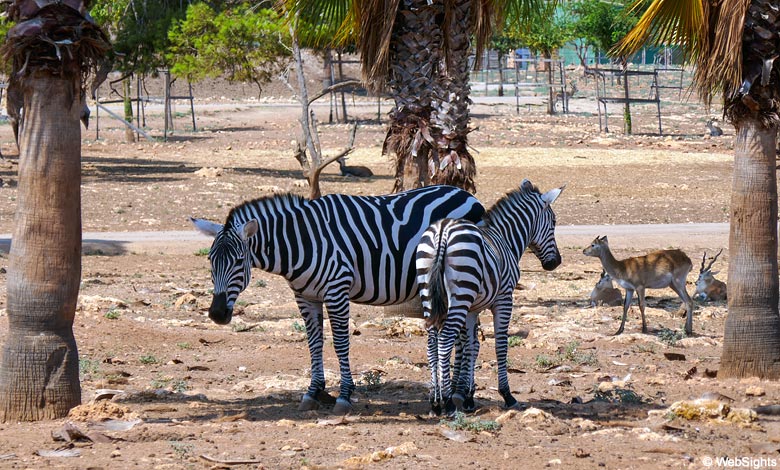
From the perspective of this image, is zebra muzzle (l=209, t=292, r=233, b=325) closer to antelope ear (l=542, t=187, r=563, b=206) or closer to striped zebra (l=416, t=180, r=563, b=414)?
striped zebra (l=416, t=180, r=563, b=414)

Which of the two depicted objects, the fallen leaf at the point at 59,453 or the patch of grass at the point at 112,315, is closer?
the fallen leaf at the point at 59,453

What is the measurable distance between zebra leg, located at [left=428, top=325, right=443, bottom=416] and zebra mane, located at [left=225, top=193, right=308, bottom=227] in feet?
5.55

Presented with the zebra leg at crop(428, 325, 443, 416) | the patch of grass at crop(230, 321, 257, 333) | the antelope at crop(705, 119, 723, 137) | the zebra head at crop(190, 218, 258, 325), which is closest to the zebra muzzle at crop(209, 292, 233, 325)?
the zebra head at crop(190, 218, 258, 325)

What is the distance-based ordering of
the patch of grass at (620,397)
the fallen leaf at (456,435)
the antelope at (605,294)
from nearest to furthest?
the fallen leaf at (456,435)
the patch of grass at (620,397)
the antelope at (605,294)

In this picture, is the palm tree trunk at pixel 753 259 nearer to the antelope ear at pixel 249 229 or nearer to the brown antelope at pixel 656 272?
the brown antelope at pixel 656 272

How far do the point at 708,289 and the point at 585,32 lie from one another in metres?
32.9

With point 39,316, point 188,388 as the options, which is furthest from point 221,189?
point 39,316

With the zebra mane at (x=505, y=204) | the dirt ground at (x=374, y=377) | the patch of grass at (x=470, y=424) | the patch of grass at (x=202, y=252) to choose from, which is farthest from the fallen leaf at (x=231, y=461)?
the patch of grass at (x=202, y=252)

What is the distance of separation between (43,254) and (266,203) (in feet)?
6.50

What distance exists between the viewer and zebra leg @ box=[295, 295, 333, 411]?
9609 mm

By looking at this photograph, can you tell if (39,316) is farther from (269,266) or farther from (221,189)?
(221,189)

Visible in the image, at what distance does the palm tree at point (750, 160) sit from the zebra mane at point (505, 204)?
1.99m

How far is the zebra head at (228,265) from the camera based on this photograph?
893 centimetres

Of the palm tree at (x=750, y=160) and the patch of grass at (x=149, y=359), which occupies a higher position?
the palm tree at (x=750, y=160)
